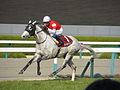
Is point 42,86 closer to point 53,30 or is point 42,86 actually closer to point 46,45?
point 46,45

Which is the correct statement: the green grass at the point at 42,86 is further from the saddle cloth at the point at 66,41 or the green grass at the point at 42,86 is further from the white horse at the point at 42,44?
the saddle cloth at the point at 66,41

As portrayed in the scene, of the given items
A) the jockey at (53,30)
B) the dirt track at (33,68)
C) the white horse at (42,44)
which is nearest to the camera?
the white horse at (42,44)

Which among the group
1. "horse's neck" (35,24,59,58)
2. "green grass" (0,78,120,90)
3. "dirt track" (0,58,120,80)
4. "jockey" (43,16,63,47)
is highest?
"jockey" (43,16,63,47)

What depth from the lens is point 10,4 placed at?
22.0m

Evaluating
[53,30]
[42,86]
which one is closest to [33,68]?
[53,30]

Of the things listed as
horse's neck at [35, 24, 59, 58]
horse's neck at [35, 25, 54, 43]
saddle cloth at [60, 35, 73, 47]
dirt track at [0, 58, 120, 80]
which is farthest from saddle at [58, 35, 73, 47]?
dirt track at [0, 58, 120, 80]

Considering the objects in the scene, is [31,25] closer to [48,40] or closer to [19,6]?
[48,40]

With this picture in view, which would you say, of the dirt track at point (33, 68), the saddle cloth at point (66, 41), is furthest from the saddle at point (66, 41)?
the dirt track at point (33, 68)

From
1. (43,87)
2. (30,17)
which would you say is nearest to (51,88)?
(43,87)

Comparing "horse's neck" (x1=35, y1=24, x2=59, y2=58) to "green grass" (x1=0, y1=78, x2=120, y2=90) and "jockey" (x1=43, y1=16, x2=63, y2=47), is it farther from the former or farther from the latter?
"green grass" (x1=0, y1=78, x2=120, y2=90)

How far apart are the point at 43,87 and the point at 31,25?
1647mm

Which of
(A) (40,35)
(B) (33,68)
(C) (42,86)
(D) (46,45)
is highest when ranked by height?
(A) (40,35)

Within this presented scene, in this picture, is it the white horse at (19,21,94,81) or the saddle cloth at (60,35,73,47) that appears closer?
the white horse at (19,21,94,81)

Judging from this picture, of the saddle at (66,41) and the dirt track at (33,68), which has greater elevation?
the saddle at (66,41)
